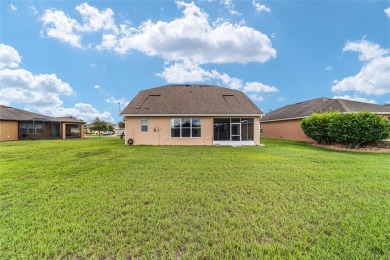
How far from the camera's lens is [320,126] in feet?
53.2

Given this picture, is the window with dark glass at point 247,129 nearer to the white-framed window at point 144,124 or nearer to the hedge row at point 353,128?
the hedge row at point 353,128

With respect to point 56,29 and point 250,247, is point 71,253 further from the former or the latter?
point 56,29

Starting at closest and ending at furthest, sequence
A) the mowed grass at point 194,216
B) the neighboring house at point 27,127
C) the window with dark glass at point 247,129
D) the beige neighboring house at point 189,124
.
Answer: the mowed grass at point 194,216, the beige neighboring house at point 189,124, the window with dark glass at point 247,129, the neighboring house at point 27,127

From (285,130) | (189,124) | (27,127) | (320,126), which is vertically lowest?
(285,130)

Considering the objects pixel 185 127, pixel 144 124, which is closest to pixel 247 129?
pixel 185 127

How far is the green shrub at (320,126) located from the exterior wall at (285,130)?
3.07 meters

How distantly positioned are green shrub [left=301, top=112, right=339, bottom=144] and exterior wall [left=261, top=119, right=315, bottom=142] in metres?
3.07

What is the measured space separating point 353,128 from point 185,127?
1282 centimetres

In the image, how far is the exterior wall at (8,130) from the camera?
22.5 meters

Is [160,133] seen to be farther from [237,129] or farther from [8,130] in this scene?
[8,130]

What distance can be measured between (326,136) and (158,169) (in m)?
15.5

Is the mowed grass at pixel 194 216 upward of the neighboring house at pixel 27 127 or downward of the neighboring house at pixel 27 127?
downward

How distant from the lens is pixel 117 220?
3402 mm

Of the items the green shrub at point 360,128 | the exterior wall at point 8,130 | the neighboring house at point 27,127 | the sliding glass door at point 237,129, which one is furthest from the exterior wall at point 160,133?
the exterior wall at point 8,130
